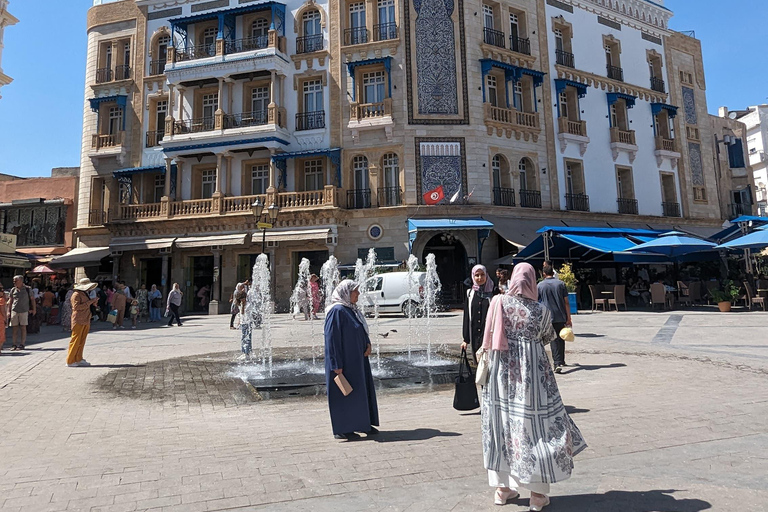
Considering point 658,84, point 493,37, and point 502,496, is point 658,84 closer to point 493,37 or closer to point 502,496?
point 493,37

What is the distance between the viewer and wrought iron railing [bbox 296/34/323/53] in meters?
22.9

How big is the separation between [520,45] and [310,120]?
1044 centimetres

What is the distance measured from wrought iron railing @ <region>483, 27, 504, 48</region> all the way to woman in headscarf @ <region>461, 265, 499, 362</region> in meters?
19.7

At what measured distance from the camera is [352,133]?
72.0ft

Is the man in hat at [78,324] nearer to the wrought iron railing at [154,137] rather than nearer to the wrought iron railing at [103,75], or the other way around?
the wrought iron railing at [154,137]

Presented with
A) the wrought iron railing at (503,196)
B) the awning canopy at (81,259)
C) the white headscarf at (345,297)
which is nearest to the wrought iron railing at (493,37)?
the wrought iron railing at (503,196)

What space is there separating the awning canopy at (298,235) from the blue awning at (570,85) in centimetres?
1288

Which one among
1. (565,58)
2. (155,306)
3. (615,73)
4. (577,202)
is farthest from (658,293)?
(155,306)

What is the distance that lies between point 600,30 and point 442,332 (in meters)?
20.8

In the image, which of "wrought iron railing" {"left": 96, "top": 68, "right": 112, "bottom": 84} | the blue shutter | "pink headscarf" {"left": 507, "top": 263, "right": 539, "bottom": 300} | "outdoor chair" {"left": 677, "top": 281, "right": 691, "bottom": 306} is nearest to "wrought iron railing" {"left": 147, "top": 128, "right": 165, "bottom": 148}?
"wrought iron railing" {"left": 96, "top": 68, "right": 112, "bottom": 84}

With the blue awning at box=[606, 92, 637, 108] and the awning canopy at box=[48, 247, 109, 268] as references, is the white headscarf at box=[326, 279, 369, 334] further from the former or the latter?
the blue awning at box=[606, 92, 637, 108]

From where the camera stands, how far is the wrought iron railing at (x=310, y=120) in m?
22.5

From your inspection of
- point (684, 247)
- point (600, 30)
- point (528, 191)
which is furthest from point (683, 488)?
point (600, 30)

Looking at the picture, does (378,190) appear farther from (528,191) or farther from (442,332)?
(442,332)
